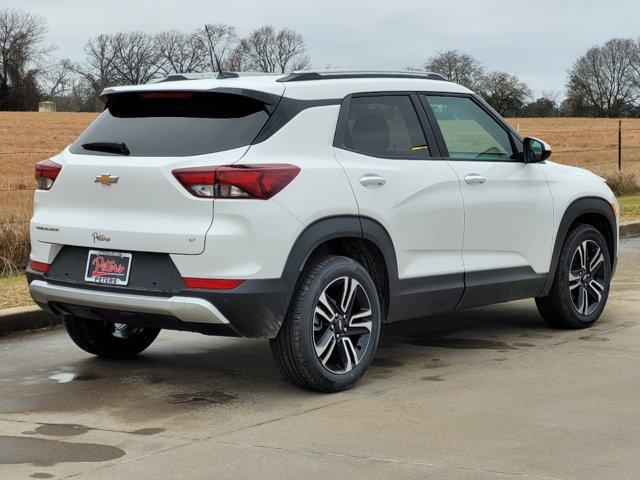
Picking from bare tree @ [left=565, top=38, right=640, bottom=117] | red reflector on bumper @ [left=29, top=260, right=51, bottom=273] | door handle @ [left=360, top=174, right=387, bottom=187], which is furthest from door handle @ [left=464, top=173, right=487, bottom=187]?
bare tree @ [left=565, top=38, right=640, bottom=117]

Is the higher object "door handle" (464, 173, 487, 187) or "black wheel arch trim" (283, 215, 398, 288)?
"door handle" (464, 173, 487, 187)

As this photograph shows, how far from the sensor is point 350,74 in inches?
279

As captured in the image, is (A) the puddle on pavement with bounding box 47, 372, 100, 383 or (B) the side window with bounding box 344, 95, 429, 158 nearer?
(B) the side window with bounding box 344, 95, 429, 158

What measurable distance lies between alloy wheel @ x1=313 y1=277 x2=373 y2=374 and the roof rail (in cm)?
116

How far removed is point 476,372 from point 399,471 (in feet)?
7.26

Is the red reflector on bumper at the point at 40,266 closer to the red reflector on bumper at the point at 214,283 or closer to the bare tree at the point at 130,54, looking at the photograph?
the red reflector on bumper at the point at 214,283

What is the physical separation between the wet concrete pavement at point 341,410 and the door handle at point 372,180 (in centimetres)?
113

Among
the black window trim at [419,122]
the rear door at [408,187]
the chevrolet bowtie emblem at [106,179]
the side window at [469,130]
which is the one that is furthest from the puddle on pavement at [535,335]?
the chevrolet bowtie emblem at [106,179]

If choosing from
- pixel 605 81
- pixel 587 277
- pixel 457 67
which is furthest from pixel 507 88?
pixel 587 277

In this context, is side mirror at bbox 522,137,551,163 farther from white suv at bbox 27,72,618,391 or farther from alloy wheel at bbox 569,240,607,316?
alloy wheel at bbox 569,240,607,316

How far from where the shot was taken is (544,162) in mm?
8227

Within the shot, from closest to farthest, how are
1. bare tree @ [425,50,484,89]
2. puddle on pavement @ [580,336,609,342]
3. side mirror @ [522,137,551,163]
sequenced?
side mirror @ [522,137,551,163]
puddle on pavement @ [580,336,609,342]
bare tree @ [425,50,484,89]

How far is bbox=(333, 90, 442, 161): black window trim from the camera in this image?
675 centimetres

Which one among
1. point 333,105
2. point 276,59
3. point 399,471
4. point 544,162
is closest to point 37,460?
→ point 399,471
